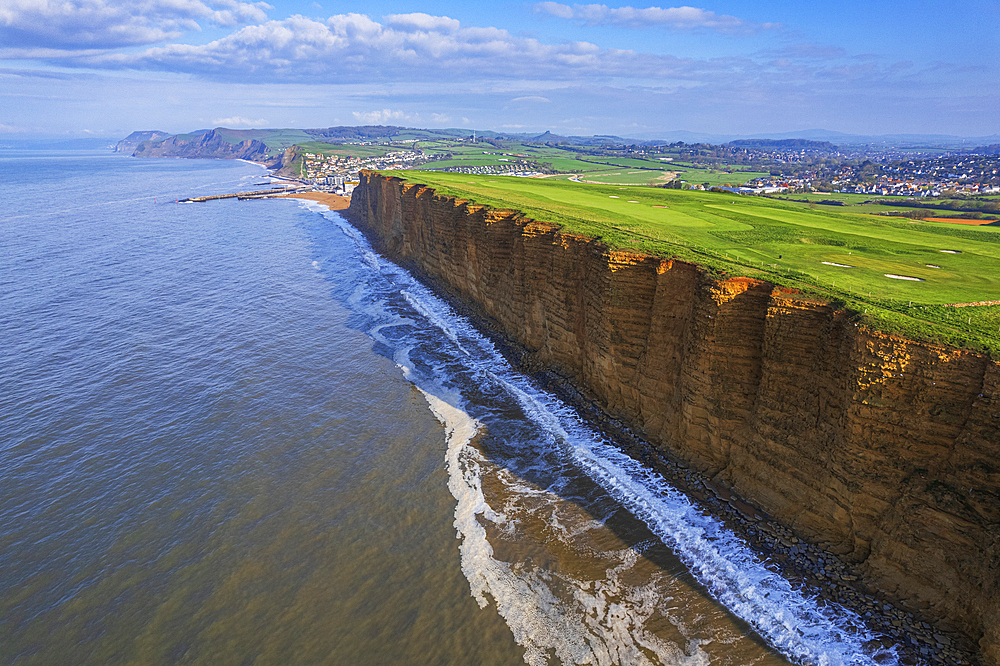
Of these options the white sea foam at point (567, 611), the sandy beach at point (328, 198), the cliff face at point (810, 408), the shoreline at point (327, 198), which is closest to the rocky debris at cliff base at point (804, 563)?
the cliff face at point (810, 408)

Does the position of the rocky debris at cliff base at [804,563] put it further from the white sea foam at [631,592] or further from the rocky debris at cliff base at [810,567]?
the white sea foam at [631,592]

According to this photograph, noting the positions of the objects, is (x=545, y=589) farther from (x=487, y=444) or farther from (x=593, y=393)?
(x=593, y=393)

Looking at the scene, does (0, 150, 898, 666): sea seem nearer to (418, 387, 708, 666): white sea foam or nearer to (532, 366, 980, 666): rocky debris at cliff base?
(418, 387, 708, 666): white sea foam

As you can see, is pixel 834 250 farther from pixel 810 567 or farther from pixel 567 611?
pixel 567 611

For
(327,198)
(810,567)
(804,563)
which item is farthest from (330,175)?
(810,567)

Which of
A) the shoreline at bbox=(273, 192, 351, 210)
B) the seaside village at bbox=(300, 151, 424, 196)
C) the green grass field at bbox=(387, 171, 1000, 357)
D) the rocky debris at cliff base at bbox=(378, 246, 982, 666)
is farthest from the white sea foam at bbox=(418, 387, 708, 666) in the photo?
the seaside village at bbox=(300, 151, 424, 196)

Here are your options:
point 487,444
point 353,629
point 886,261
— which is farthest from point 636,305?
point 353,629

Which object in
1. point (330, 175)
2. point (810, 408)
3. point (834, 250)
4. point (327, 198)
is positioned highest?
point (330, 175)
